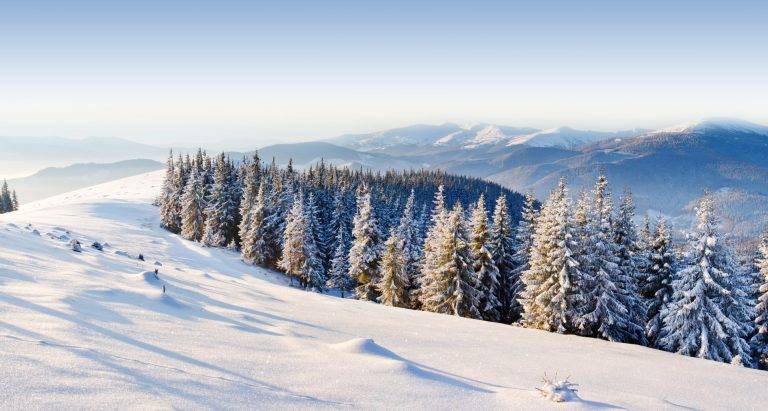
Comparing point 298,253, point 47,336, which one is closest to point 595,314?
point 47,336

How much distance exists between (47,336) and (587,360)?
648 inches

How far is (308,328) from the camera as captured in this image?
1448 cm

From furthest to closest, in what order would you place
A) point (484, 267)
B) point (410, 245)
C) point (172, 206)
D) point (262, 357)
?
point (172, 206), point (410, 245), point (484, 267), point (262, 357)

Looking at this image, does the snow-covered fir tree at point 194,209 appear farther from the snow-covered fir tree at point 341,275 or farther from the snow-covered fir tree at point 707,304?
the snow-covered fir tree at point 707,304

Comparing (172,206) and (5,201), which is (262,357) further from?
(5,201)

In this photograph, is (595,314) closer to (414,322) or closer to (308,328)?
(414,322)

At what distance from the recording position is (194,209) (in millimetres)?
68625

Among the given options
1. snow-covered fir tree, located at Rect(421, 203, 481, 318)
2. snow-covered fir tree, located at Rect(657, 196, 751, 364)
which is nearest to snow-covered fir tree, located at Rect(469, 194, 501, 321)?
snow-covered fir tree, located at Rect(421, 203, 481, 318)

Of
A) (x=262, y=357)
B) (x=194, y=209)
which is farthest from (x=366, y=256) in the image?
(x=262, y=357)

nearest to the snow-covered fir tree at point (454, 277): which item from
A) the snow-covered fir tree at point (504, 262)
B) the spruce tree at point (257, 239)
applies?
the snow-covered fir tree at point (504, 262)

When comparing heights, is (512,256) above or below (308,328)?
below

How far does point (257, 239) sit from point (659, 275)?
146 ft

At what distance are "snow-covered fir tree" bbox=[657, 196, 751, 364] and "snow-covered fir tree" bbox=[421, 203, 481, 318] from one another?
525 inches

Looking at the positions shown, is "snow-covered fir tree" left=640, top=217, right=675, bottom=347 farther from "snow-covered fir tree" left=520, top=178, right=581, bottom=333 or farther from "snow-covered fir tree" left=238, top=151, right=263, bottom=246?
"snow-covered fir tree" left=238, top=151, right=263, bottom=246
